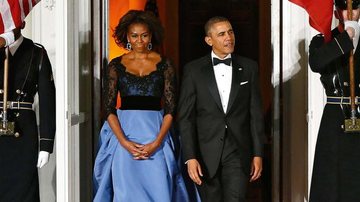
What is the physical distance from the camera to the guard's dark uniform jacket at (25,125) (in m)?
4.89

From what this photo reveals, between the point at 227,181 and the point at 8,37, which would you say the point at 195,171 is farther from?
A: the point at 8,37

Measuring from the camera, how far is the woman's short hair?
5570 mm

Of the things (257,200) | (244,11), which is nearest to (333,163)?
(257,200)

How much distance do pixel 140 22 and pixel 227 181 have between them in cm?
128

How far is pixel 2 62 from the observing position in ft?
16.3

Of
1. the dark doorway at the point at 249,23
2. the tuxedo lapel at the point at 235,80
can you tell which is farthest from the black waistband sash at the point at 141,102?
the dark doorway at the point at 249,23

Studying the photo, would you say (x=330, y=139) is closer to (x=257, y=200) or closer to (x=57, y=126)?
(x=57, y=126)

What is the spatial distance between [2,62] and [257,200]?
3379mm

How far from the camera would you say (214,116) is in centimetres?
518

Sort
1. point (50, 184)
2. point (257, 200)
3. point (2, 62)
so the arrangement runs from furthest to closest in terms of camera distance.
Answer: point (257, 200) < point (50, 184) < point (2, 62)

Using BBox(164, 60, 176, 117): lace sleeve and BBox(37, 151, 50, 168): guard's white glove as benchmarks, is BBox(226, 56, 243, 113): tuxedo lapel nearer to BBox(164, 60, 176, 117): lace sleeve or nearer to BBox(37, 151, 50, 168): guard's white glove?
BBox(164, 60, 176, 117): lace sleeve

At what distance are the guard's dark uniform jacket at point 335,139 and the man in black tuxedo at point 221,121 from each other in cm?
57

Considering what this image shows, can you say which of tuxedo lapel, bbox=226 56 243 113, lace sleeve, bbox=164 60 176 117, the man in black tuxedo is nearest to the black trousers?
the man in black tuxedo

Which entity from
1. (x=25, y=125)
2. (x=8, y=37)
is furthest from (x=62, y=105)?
(x=8, y=37)
